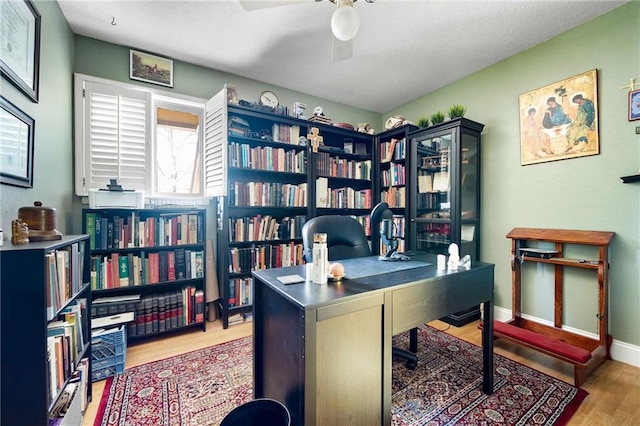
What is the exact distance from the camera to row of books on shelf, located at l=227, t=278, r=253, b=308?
103 inches

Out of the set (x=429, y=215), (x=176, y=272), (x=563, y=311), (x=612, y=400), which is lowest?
(x=612, y=400)

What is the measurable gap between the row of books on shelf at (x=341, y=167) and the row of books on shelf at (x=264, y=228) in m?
0.65

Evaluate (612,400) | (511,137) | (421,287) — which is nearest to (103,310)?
(421,287)

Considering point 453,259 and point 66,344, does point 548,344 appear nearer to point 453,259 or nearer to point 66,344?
point 453,259

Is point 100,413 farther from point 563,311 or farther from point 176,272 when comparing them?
point 563,311

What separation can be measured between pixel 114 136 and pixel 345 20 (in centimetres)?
222

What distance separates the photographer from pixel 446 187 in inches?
108

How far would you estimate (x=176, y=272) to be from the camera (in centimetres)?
240

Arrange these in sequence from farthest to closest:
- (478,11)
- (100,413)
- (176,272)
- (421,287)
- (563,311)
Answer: (176,272) → (563,311) → (478,11) → (100,413) → (421,287)

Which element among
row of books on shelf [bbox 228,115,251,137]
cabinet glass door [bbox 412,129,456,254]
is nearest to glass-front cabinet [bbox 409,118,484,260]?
cabinet glass door [bbox 412,129,456,254]

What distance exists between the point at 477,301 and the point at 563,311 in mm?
1386

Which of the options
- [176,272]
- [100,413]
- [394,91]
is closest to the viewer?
[100,413]

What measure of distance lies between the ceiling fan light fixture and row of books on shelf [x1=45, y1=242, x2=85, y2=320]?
1.73 m

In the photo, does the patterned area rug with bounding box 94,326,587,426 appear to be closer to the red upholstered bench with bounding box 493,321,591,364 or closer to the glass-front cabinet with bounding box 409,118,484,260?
the red upholstered bench with bounding box 493,321,591,364
